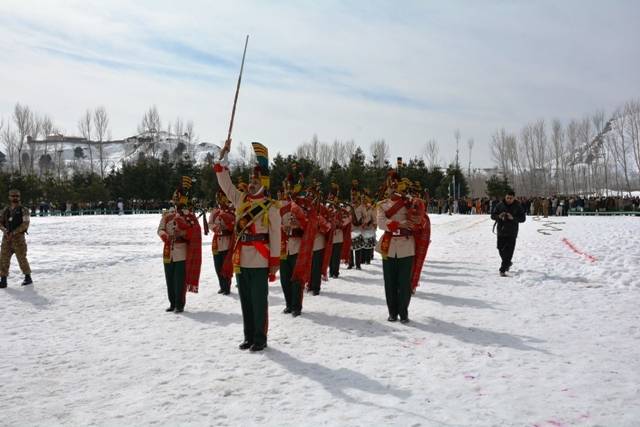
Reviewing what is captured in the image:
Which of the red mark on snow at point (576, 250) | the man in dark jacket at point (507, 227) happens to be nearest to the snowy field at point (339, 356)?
the man in dark jacket at point (507, 227)

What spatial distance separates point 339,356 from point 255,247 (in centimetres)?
151

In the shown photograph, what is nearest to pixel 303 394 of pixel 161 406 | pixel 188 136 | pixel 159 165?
pixel 161 406

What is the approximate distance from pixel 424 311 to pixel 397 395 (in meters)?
3.61

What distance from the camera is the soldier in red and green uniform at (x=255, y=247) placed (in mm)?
6074

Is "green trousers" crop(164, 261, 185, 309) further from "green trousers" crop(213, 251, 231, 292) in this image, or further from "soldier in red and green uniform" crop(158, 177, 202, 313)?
"green trousers" crop(213, 251, 231, 292)

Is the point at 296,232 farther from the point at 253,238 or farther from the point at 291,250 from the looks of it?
the point at 253,238

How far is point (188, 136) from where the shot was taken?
82562 millimetres

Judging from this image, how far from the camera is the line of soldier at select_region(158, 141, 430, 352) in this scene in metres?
6.11

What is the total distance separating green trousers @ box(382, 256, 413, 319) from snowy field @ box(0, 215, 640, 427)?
27 cm

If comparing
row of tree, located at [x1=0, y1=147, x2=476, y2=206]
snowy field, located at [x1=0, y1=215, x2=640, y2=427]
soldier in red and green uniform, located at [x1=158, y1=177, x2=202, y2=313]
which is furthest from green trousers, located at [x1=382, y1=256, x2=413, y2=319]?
row of tree, located at [x1=0, y1=147, x2=476, y2=206]

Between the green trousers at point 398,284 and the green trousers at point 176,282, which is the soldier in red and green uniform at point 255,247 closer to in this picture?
the green trousers at point 398,284

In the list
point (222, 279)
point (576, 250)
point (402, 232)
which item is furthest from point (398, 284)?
point (576, 250)

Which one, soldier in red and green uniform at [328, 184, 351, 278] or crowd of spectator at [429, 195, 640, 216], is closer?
soldier in red and green uniform at [328, 184, 351, 278]

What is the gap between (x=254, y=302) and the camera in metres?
6.04
